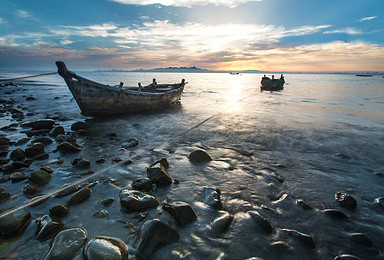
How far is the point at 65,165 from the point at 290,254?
17.8 ft

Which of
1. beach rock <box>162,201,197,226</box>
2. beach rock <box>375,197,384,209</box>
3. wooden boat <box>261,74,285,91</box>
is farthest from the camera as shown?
wooden boat <box>261,74,285,91</box>

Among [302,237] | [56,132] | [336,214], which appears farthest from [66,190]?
[336,214]

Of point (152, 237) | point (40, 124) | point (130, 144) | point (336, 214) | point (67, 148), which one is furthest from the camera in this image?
point (40, 124)

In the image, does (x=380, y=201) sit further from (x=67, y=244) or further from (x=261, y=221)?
(x=67, y=244)

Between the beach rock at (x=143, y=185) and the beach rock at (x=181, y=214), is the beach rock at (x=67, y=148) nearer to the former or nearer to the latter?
the beach rock at (x=143, y=185)

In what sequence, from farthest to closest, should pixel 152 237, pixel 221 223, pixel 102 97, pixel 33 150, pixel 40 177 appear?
pixel 102 97 < pixel 33 150 < pixel 40 177 < pixel 221 223 < pixel 152 237

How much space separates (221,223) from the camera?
2.96 m

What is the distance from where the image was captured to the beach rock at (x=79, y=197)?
341cm

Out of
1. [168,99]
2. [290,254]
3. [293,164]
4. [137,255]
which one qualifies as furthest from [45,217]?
[168,99]

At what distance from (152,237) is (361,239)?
3072 millimetres

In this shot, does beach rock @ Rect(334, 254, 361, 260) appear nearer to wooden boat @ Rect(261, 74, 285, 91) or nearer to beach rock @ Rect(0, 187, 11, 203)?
beach rock @ Rect(0, 187, 11, 203)

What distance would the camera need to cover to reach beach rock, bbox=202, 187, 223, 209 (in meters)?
3.43

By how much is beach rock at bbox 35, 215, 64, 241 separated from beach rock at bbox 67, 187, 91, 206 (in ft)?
1.53

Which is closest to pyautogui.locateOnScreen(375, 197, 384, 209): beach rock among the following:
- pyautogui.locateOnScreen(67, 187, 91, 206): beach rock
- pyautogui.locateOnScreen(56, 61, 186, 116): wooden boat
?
pyautogui.locateOnScreen(67, 187, 91, 206): beach rock
